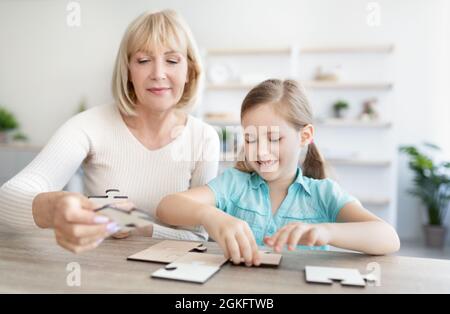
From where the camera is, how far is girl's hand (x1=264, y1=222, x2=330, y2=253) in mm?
875

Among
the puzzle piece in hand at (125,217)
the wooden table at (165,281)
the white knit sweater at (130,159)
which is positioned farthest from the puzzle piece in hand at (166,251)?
the white knit sweater at (130,159)

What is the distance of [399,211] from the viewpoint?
5.04 metres

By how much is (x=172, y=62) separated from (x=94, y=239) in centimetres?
84

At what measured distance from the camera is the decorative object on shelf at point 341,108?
4859 mm

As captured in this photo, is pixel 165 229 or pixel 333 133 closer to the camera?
pixel 165 229

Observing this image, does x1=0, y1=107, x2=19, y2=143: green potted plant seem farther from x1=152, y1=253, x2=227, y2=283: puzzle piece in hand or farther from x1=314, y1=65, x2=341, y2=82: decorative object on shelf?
x1=152, y1=253, x2=227, y2=283: puzzle piece in hand

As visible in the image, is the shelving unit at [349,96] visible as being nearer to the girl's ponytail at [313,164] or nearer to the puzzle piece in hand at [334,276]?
the girl's ponytail at [313,164]

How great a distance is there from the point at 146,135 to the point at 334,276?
99cm

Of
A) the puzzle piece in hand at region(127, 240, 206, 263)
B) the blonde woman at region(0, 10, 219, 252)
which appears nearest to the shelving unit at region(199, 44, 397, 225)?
the blonde woman at region(0, 10, 219, 252)

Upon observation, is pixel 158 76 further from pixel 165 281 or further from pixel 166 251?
pixel 165 281

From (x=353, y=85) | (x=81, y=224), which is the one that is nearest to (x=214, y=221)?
(x=81, y=224)
